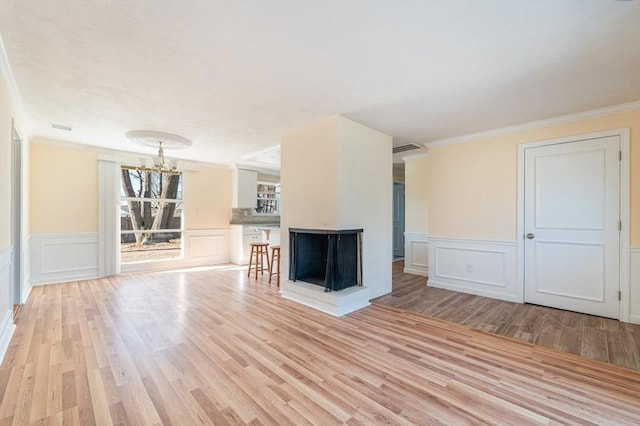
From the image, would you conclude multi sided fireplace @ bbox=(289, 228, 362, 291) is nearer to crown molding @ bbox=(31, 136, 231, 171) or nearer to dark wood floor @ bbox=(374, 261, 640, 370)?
dark wood floor @ bbox=(374, 261, 640, 370)

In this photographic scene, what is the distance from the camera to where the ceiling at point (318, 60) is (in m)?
1.73

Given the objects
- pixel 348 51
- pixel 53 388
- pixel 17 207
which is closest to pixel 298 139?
pixel 348 51

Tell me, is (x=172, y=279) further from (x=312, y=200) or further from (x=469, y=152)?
(x=469, y=152)

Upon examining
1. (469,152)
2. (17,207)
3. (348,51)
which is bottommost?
(17,207)

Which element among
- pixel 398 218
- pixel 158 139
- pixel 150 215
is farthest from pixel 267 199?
pixel 398 218

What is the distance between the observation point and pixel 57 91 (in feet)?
9.26

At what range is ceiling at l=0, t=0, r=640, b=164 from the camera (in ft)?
5.66

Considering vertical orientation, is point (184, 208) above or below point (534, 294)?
above

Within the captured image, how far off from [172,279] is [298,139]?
350 cm

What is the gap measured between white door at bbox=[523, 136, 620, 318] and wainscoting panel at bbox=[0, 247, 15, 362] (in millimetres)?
5756

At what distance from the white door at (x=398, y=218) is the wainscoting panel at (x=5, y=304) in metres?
7.33

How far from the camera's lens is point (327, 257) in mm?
3625

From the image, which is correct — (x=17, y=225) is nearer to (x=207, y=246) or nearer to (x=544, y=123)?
(x=207, y=246)

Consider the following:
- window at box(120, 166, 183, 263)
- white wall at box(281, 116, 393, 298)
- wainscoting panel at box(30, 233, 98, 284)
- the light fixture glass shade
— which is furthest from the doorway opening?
white wall at box(281, 116, 393, 298)
